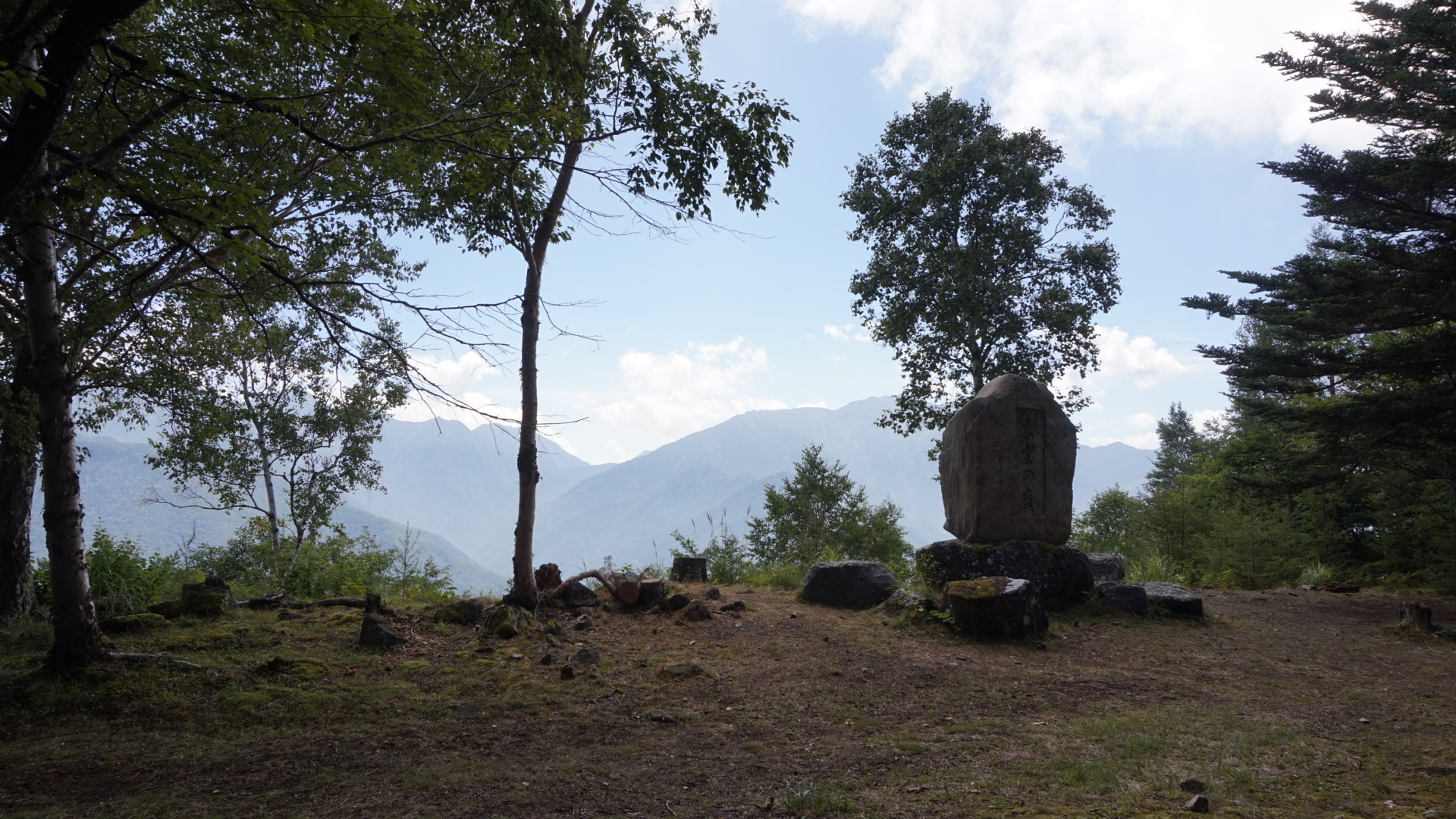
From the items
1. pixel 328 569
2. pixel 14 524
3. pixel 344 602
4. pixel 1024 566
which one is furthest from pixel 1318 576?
pixel 14 524

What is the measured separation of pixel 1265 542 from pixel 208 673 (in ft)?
58.5

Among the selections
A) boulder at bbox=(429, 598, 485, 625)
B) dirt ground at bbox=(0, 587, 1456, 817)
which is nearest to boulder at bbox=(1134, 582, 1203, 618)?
dirt ground at bbox=(0, 587, 1456, 817)

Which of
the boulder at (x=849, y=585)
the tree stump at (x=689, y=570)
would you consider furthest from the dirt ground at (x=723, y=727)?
the tree stump at (x=689, y=570)

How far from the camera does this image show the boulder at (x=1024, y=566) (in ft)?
30.1

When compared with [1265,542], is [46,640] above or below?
below

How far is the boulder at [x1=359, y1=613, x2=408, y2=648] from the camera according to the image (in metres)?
6.60

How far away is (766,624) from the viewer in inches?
316

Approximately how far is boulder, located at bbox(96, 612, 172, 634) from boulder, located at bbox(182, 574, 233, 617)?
383 mm

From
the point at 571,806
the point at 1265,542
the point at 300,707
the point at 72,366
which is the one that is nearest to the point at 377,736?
the point at 300,707

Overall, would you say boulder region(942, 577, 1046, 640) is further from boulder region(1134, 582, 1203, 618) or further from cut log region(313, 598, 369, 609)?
cut log region(313, 598, 369, 609)

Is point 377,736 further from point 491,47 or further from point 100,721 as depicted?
point 491,47

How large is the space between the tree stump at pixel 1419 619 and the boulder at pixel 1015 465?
3831 mm

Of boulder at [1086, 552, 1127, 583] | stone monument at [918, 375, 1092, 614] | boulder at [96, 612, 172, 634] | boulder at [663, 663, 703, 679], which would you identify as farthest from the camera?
boulder at [1086, 552, 1127, 583]

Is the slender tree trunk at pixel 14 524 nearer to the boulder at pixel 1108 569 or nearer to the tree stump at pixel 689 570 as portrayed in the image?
the tree stump at pixel 689 570
